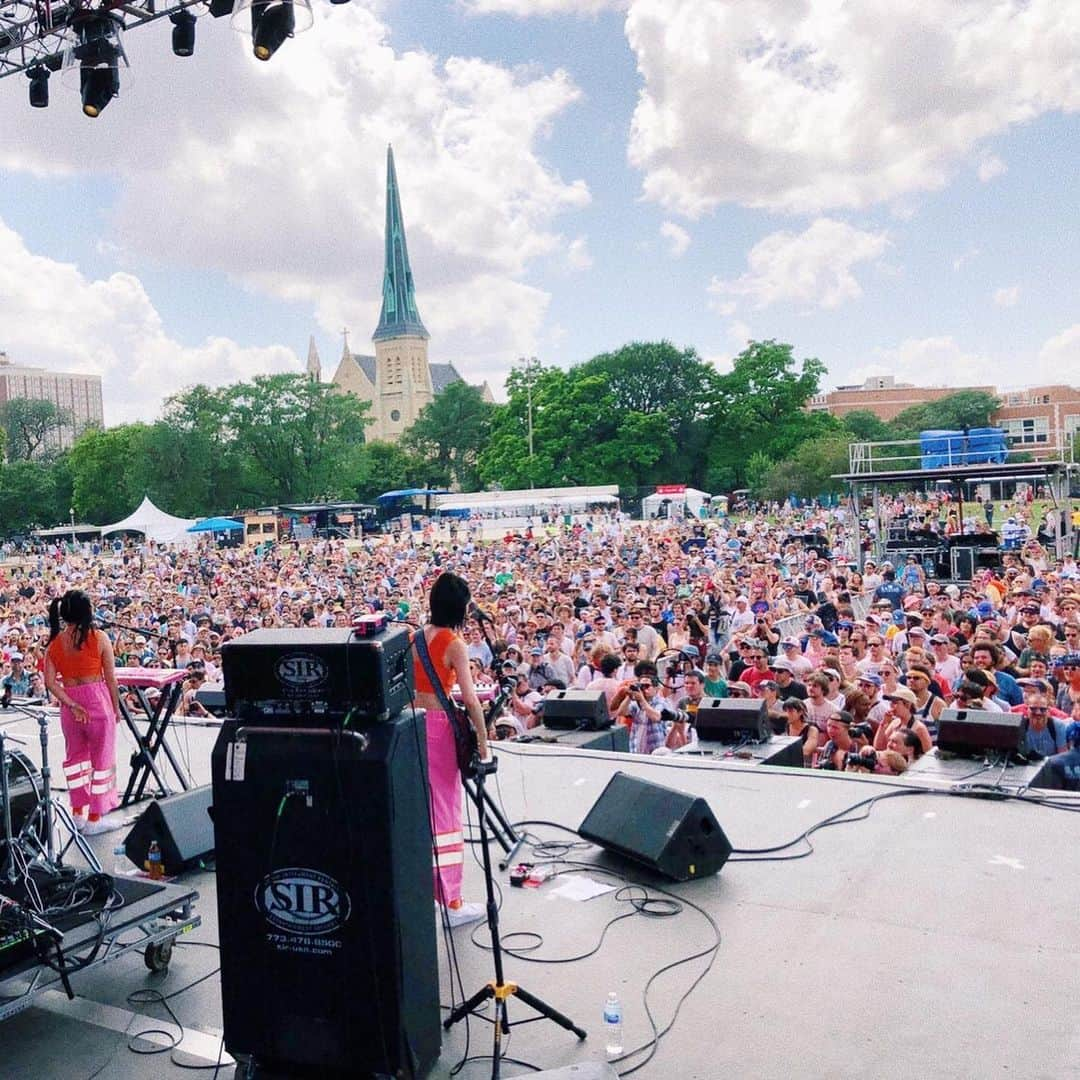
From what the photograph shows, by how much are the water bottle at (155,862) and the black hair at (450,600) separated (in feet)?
6.14

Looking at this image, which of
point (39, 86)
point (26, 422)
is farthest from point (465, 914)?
point (26, 422)

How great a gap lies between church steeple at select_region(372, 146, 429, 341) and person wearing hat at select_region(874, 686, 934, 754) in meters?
104

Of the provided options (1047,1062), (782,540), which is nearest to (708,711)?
(1047,1062)

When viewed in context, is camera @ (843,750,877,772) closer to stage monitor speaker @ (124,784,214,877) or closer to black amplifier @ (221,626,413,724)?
stage monitor speaker @ (124,784,214,877)

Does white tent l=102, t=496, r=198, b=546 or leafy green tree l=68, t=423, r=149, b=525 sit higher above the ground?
leafy green tree l=68, t=423, r=149, b=525

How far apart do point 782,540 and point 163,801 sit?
20.3 m

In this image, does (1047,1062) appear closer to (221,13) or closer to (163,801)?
(163,801)

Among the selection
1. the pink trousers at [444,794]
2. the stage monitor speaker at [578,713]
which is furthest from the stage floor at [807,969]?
the stage monitor speaker at [578,713]

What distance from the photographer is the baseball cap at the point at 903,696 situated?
6.37 metres

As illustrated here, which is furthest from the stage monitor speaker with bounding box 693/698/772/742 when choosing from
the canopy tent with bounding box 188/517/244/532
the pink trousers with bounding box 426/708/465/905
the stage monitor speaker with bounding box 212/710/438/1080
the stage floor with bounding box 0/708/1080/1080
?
the canopy tent with bounding box 188/517/244/532

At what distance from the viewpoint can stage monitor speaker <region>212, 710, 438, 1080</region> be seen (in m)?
2.64

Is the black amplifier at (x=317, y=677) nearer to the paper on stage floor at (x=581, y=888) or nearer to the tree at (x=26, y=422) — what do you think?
the paper on stage floor at (x=581, y=888)

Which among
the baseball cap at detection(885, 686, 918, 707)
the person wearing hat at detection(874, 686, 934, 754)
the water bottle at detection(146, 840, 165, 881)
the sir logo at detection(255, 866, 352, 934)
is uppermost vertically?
the sir logo at detection(255, 866, 352, 934)

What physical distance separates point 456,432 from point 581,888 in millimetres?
67513
